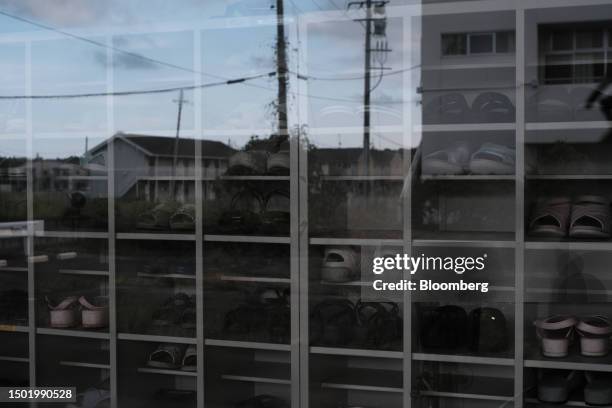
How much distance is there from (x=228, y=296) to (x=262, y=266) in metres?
0.16

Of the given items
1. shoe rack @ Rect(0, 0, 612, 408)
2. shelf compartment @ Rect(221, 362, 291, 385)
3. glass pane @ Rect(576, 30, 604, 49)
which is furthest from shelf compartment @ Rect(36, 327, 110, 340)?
glass pane @ Rect(576, 30, 604, 49)

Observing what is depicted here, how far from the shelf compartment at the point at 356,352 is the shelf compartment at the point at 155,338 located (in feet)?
1.42

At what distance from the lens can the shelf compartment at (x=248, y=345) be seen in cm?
238

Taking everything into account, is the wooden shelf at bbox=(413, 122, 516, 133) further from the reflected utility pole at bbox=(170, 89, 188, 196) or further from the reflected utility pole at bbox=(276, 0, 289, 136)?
the reflected utility pole at bbox=(170, 89, 188, 196)

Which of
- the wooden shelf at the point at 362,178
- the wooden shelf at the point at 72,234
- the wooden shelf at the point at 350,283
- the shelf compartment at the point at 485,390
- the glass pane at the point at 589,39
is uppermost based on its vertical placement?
the glass pane at the point at 589,39

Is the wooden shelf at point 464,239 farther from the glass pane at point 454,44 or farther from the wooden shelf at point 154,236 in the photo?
the wooden shelf at point 154,236

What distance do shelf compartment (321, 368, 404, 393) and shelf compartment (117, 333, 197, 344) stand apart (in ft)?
1.56

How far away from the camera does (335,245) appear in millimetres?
2252

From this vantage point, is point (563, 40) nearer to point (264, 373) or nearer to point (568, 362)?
point (568, 362)

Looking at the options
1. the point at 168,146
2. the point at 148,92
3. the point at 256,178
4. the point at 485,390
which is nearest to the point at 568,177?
the point at 485,390

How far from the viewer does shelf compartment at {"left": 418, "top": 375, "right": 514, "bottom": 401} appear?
86.5 inches

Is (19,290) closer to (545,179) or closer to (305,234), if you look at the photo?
(305,234)

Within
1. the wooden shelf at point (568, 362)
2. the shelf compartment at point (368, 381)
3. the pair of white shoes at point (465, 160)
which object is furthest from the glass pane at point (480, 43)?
the shelf compartment at point (368, 381)

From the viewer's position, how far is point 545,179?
209 centimetres
